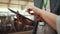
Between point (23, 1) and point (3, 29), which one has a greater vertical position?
point (23, 1)

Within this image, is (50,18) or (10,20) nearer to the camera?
(50,18)

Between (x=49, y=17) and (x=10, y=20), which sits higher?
(x=49, y=17)

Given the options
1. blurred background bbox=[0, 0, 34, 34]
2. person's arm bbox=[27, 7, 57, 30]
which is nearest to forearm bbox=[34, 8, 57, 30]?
person's arm bbox=[27, 7, 57, 30]

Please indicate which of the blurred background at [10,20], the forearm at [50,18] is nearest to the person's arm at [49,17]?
the forearm at [50,18]

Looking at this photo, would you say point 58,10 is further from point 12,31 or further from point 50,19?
point 12,31

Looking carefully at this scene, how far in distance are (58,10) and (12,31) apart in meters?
2.40

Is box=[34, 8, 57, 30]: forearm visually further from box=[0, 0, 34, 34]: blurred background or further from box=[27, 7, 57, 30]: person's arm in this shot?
box=[0, 0, 34, 34]: blurred background

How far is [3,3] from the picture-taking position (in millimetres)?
3188

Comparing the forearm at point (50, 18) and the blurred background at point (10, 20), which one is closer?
the forearm at point (50, 18)

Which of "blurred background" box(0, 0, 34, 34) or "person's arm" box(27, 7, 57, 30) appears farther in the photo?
"blurred background" box(0, 0, 34, 34)

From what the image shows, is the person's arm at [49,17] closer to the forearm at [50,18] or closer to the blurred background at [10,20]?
the forearm at [50,18]

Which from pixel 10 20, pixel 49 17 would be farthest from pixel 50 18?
pixel 10 20

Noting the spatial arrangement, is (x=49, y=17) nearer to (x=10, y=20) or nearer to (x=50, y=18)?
(x=50, y=18)

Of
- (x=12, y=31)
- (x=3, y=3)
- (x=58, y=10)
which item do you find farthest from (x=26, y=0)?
(x=58, y=10)
